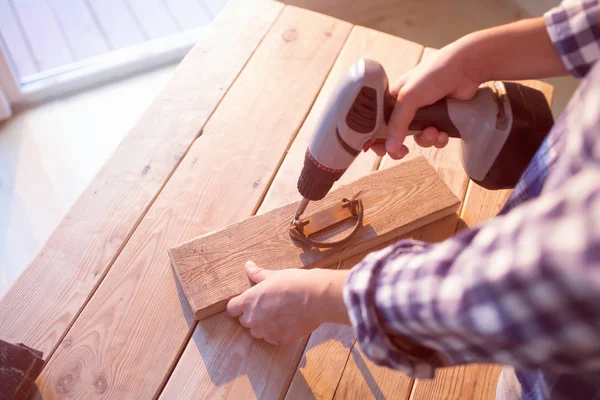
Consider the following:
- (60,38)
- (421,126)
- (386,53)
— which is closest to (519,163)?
(421,126)

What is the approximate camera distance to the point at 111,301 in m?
0.86

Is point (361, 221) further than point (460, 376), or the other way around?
point (361, 221)

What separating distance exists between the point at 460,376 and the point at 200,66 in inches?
33.8

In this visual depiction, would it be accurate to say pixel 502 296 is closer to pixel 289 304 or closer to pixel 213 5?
pixel 289 304

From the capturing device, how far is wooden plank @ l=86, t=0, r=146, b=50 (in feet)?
6.13

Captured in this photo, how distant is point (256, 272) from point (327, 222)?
6.8 inches

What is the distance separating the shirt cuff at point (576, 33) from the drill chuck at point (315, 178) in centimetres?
33

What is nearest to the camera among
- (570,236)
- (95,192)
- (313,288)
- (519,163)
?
(570,236)

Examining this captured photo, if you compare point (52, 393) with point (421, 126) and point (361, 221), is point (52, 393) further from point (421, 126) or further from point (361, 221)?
point (421, 126)

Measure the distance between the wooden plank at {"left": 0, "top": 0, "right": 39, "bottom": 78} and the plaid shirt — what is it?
1.66 meters

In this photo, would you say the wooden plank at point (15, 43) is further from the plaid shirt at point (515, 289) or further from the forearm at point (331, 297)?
the plaid shirt at point (515, 289)

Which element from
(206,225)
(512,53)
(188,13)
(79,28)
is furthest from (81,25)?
(512,53)

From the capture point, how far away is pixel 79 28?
6.17 ft

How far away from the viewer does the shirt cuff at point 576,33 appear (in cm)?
58
